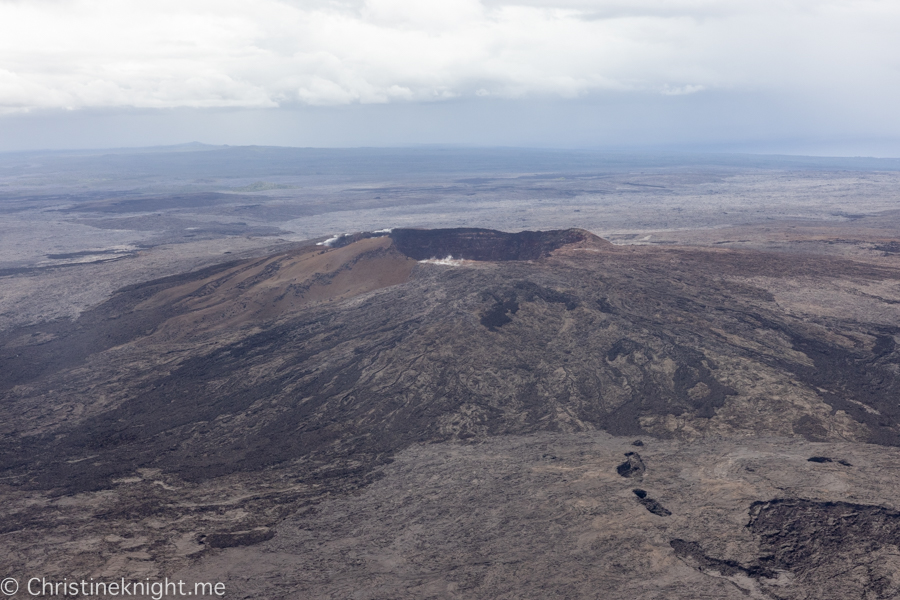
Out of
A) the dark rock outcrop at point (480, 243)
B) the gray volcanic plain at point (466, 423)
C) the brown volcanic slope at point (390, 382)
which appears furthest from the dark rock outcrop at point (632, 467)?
the dark rock outcrop at point (480, 243)

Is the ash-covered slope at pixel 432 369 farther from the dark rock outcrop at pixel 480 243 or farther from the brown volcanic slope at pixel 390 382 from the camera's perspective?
the dark rock outcrop at pixel 480 243

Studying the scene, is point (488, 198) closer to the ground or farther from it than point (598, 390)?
farther from it

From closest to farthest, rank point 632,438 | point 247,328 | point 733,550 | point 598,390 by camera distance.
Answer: point 733,550
point 632,438
point 598,390
point 247,328

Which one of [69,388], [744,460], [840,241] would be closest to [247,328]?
[69,388]

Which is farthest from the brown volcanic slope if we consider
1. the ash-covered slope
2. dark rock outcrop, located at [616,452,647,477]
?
dark rock outcrop, located at [616,452,647,477]

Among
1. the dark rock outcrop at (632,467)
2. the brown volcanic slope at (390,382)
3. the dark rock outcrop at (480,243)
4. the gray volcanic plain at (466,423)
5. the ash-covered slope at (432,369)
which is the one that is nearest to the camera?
the gray volcanic plain at (466,423)

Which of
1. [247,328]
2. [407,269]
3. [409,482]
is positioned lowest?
[409,482]

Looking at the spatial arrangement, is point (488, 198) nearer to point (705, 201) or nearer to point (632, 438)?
point (705, 201)
